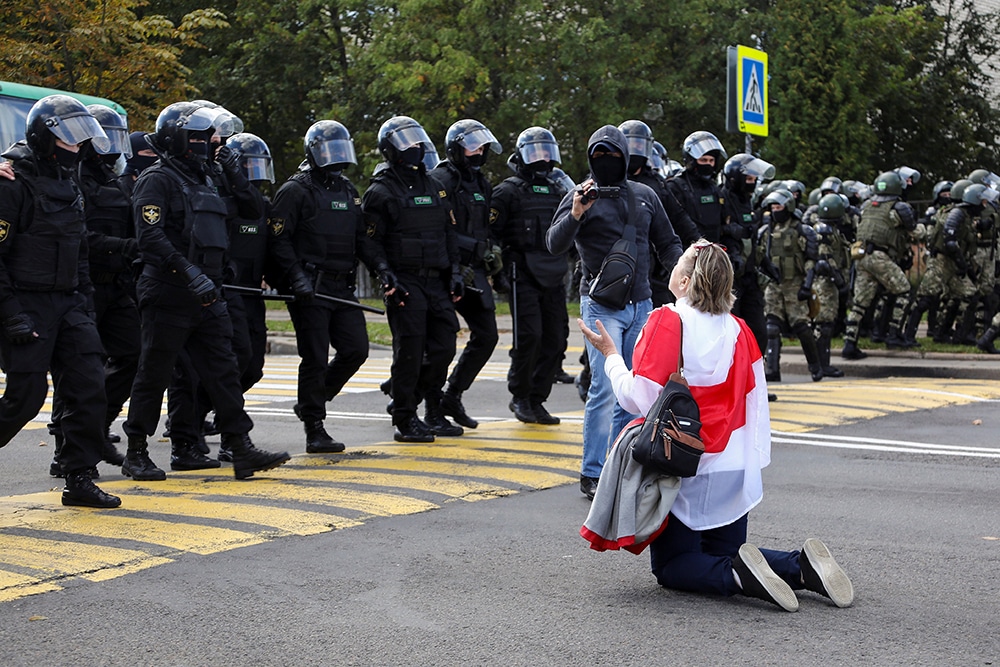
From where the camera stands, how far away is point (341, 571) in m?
5.87

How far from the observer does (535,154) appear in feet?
33.9

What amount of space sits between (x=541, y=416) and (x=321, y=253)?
2.34 metres

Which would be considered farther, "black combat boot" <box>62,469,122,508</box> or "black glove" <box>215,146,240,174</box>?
"black glove" <box>215,146,240,174</box>

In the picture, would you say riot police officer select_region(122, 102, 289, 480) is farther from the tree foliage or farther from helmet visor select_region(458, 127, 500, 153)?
the tree foliage

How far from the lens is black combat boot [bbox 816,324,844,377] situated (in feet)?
49.6

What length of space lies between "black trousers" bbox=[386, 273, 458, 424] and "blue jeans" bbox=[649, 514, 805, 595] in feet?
14.3

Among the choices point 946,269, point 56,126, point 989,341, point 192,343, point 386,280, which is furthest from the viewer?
point 946,269

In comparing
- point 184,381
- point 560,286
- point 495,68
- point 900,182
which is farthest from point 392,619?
point 495,68

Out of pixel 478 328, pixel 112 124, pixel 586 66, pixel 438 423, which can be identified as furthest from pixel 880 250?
pixel 586 66

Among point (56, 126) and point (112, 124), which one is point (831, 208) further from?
point (56, 126)

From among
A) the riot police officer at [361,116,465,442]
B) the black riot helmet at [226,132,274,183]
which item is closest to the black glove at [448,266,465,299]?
the riot police officer at [361,116,465,442]

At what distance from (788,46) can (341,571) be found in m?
26.4

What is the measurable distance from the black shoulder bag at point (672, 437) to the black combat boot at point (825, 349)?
10165mm

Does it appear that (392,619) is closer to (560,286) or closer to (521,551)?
(521,551)
